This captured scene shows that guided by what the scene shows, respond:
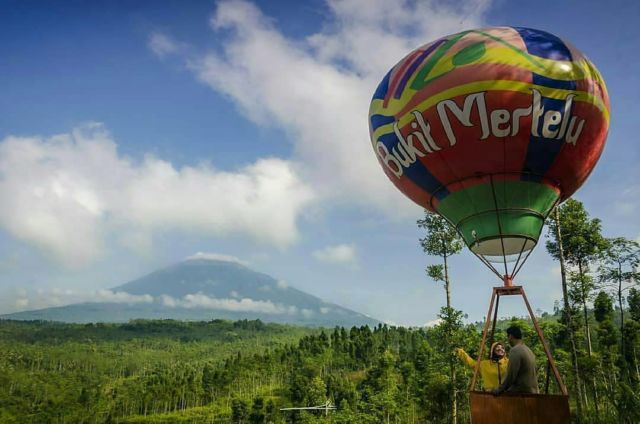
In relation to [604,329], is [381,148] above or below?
above

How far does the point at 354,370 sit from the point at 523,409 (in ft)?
231

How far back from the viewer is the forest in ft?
66.9

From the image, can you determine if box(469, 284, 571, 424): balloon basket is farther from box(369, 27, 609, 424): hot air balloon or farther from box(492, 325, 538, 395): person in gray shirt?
box(369, 27, 609, 424): hot air balloon

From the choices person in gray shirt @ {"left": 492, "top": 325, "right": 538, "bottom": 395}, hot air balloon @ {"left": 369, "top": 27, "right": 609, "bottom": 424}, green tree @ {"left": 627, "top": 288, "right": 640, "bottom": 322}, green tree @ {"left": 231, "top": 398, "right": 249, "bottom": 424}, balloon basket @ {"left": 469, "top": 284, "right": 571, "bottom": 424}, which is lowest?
green tree @ {"left": 231, "top": 398, "right": 249, "bottom": 424}

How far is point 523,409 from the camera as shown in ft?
17.9

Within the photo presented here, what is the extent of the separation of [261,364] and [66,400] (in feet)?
89.0

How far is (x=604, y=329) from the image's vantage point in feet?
98.2

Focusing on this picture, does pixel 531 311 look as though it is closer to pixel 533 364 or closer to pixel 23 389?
pixel 533 364

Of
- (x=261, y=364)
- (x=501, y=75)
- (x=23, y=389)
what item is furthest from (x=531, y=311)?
(x=23, y=389)

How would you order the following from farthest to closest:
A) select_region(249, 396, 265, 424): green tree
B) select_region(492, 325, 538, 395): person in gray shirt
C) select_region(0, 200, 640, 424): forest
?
1. select_region(249, 396, 265, 424): green tree
2. select_region(0, 200, 640, 424): forest
3. select_region(492, 325, 538, 395): person in gray shirt

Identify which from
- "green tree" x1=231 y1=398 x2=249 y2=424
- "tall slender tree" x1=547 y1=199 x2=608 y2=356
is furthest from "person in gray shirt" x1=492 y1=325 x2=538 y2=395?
"green tree" x1=231 y1=398 x2=249 y2=424

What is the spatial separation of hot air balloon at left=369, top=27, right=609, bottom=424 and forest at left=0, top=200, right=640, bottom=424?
3163mm

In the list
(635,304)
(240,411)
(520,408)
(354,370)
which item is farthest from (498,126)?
(354,370)

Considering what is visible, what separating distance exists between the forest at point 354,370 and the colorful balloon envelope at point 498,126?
3.27 meters
